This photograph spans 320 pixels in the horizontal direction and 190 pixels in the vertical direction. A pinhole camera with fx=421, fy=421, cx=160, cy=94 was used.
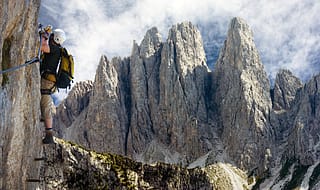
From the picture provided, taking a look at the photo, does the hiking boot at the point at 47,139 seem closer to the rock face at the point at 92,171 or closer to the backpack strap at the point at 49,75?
the backpack strap at the point at 49,75

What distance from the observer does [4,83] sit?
40.8 feet

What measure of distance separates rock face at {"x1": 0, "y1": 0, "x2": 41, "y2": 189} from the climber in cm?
130

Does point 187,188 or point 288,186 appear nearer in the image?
point 187,188

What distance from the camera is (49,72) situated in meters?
17.2

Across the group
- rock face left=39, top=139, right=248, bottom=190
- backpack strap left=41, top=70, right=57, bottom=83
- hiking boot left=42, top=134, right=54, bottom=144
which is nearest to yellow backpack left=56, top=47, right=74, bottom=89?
backpack strap left=41, top=70, right=57, bottom=83

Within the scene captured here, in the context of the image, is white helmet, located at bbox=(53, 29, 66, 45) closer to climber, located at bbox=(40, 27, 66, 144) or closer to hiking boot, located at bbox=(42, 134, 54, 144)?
climber, located at bbox=(40, 27, 66, 144)

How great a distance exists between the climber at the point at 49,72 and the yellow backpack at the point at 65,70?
0.29 m

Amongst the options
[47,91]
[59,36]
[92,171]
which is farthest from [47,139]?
[92,171]

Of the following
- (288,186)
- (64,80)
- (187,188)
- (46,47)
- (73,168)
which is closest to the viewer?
(46,47)

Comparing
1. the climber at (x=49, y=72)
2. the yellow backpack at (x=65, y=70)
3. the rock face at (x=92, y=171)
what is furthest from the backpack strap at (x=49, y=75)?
the rock face at (x=92, y=171)

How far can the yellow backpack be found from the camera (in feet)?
58.0

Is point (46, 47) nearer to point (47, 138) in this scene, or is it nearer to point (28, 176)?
point (47, 138)

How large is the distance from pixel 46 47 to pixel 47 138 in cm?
384

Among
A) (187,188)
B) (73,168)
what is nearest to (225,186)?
(187,188)
